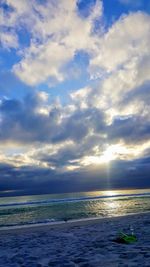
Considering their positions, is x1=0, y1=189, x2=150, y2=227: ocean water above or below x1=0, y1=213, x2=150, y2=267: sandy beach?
above

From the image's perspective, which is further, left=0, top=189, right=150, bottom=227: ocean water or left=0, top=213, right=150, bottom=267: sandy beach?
left=0, top=189, right=150, bottom=227: ocean water

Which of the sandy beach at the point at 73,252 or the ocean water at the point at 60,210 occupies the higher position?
the ocean water at the point at 60,210

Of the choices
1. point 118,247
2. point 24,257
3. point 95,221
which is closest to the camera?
point 24,257

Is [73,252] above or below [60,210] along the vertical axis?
below

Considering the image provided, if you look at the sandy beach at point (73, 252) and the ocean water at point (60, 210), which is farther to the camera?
the ocean water at point (60, 210)

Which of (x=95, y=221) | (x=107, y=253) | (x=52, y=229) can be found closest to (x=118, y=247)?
(x=107, y=253)

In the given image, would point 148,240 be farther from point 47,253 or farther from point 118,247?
point 47,253

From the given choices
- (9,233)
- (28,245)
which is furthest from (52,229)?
(28,245)

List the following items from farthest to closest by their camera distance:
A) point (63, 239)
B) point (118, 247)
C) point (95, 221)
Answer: point (95, 221)
point (63, 239)
point (118, 247)

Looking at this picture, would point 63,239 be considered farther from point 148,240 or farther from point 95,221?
point 95,221

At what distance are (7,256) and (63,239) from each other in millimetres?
3055

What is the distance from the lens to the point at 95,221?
1753cm

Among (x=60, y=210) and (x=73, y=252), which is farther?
(x=60, y=210)

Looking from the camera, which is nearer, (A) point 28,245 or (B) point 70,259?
(B) point 70,259
